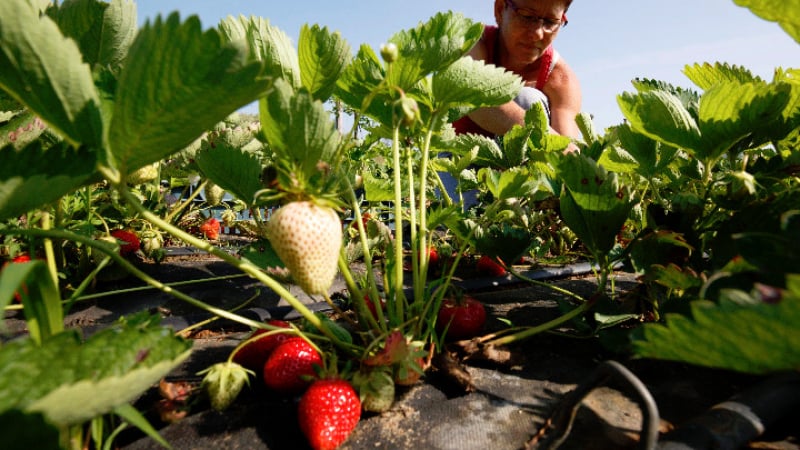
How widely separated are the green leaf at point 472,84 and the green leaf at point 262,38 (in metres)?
0.21

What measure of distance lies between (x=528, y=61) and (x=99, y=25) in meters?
1.90

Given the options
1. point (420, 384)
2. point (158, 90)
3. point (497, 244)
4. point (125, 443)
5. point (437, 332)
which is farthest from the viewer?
point (497, 244)

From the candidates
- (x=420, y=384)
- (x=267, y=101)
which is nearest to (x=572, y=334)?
(x=420, y=384)

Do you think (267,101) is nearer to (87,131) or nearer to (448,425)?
(87,131)

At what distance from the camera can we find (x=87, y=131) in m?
0.39

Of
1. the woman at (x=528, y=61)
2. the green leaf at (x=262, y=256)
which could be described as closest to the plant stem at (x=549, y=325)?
the green leaf at (x=262, y=256)

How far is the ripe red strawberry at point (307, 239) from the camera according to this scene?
0.45 meters

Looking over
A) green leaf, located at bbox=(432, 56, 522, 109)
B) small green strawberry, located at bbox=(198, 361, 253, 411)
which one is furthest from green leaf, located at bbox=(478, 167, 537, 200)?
small green strawberry, located at bbox=(198, 361, 253, 411)

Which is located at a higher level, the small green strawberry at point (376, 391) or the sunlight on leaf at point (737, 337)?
the sunlight on leaf at point (737, 337)

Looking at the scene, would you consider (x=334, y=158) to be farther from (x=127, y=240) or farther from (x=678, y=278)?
(x=127, y=240)

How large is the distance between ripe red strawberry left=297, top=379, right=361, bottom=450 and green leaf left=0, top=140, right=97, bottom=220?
1.03ft

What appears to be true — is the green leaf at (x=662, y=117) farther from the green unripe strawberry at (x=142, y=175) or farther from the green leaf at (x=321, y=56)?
the green unripe strawberry at (x=142, y=175)

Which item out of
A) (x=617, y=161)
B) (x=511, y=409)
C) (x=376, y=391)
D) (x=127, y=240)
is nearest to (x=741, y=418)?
(x=511, y=409)

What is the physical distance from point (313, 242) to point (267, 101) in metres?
0.15
